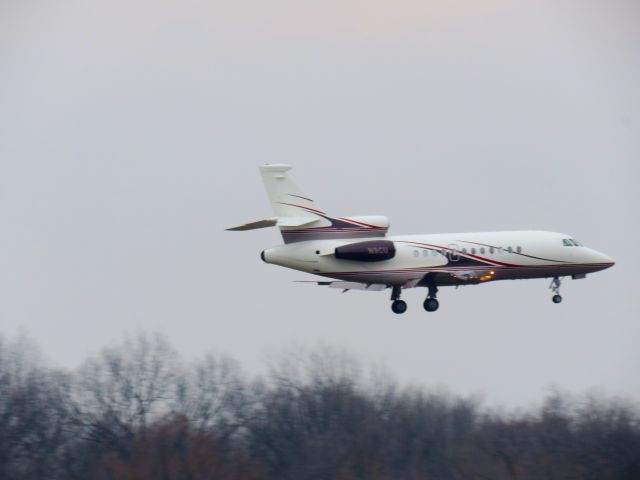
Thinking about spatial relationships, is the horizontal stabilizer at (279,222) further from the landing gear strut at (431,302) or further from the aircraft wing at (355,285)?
the landing gear strut at (431,302)

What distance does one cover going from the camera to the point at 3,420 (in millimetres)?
85500

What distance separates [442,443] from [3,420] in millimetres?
24119

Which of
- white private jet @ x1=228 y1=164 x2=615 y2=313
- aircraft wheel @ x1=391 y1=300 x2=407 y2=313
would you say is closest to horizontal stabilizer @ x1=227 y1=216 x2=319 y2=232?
white private jet @ x1=228 y1=164 x2=615 y2=313

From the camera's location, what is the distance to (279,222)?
7881 cm

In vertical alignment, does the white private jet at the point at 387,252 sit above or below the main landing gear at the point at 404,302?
above

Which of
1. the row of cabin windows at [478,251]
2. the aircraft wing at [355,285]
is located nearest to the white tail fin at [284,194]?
the aircraft wing at [355,285]

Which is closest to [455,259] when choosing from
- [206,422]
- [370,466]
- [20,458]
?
[370,466]

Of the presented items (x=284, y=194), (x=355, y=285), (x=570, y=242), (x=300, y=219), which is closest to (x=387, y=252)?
(x=355, y=285)

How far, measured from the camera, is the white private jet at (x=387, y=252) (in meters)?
79.1

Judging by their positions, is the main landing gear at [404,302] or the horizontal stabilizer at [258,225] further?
the main landing gear at [404,302]

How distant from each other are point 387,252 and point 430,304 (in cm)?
500

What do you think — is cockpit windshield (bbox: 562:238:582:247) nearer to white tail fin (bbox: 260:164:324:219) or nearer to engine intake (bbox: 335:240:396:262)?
engine intake (bbox: 335:240:396:262)

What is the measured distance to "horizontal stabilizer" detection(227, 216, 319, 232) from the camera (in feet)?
251

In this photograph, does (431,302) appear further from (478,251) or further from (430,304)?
(478,251)
